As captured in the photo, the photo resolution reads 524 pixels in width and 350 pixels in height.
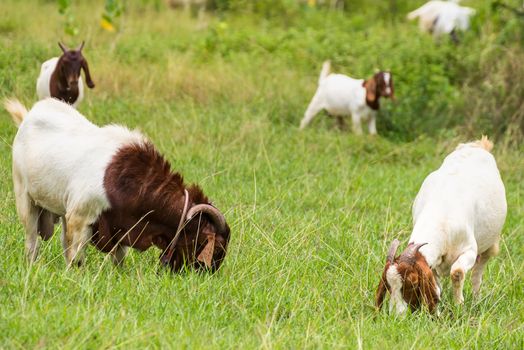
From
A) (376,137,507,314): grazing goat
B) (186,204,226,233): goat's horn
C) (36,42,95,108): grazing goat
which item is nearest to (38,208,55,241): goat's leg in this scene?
(186,204,226,233): goat's horn

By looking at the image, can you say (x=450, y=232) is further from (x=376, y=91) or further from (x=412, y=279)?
(x=376, y=91)

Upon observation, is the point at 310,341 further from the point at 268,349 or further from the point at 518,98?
the point at 518,98

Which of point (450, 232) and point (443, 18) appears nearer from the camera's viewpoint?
point (450, 232)

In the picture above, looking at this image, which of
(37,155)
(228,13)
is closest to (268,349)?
(37,155)

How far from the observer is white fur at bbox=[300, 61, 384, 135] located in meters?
14.1

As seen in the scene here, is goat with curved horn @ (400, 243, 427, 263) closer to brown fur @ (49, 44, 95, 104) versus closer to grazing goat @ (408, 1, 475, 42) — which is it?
brown fur @ (49, 44, 95, 104)

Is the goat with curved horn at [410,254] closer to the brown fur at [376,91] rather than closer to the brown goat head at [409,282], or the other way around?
the brown goat head at [409,282]

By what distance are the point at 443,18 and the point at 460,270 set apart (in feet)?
40.1

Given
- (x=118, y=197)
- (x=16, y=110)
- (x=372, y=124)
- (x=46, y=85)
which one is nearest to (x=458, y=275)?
(x=118, y=197)

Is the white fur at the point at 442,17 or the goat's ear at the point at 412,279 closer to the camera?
the goat's ear at the point at 412,279

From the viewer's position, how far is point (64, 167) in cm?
684

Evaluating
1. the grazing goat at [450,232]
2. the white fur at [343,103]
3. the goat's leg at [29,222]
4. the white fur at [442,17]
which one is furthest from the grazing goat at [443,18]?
the goat's leg at [29,222]

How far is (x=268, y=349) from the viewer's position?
5.14m

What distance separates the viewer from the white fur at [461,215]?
663cm
